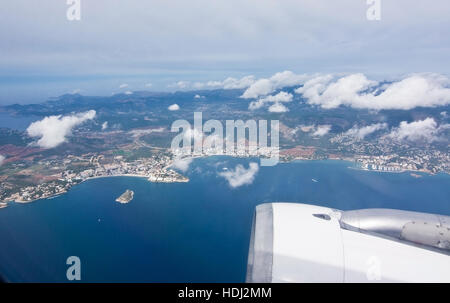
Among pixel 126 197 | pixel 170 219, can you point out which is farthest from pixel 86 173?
pixel 170 219

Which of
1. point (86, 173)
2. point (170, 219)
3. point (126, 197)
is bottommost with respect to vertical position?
point (170, 219)

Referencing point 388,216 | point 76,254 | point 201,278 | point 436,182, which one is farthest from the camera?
point 436,182

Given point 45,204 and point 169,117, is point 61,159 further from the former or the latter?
point 169,117

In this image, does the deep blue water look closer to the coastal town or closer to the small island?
the small island

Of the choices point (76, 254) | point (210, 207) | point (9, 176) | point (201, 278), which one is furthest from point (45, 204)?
point (201, 278)

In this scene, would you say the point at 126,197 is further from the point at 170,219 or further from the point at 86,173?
the point at 86,173

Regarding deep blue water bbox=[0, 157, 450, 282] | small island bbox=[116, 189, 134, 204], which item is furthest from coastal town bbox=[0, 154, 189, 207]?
small island bbox=[116, 189, 134, 204]
